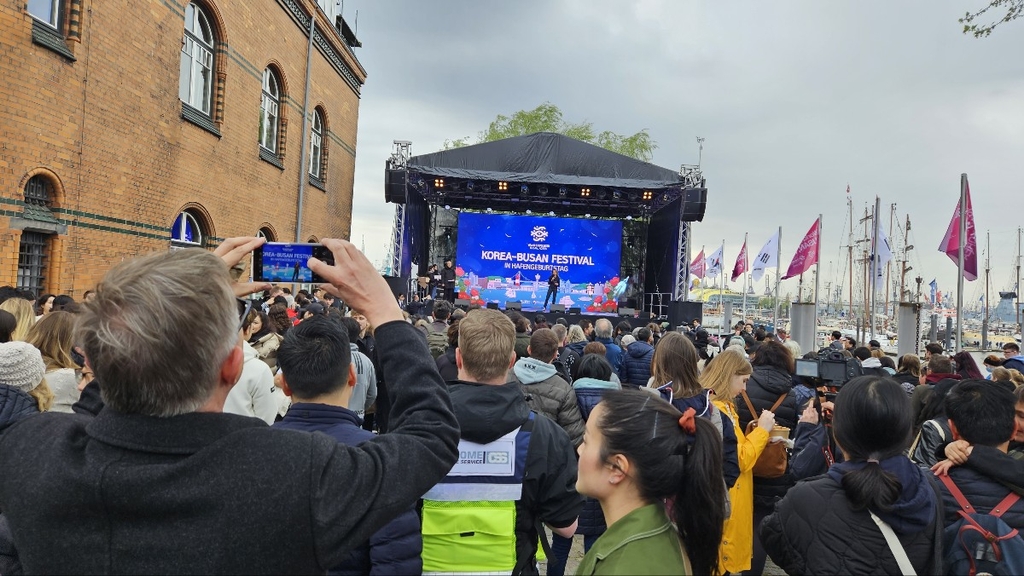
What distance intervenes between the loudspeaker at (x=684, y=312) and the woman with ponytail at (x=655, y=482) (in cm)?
1608

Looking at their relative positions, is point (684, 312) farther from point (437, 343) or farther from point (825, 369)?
point (825, 369)

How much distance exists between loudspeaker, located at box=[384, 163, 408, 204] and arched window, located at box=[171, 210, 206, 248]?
6006 mm

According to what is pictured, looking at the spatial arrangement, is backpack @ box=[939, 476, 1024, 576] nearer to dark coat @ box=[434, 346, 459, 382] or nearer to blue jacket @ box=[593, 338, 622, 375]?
dark coat @ box=[434, 346, 459, 382]

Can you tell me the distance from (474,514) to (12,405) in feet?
6.42

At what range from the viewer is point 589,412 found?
4.05 metres

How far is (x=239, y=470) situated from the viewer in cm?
117

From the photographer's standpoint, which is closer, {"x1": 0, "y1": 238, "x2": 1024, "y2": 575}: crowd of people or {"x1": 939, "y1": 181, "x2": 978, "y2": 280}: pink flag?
{"x1": 0, "y1": 238, "x2": 1024, "y2": 575}: crowd of people

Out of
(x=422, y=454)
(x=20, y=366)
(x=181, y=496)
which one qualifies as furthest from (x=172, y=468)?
(x=20, y=366)

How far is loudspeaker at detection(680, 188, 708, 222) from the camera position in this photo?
696 inches

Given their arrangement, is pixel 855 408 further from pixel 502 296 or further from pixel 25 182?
pixel 502 296

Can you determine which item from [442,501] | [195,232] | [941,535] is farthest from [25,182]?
[941,535]

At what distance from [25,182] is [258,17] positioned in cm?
750

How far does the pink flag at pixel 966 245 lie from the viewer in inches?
556

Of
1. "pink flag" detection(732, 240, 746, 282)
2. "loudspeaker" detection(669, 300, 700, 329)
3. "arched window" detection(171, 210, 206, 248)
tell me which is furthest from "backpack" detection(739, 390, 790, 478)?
"pink flag" detection(732, 240, 746, 282)
